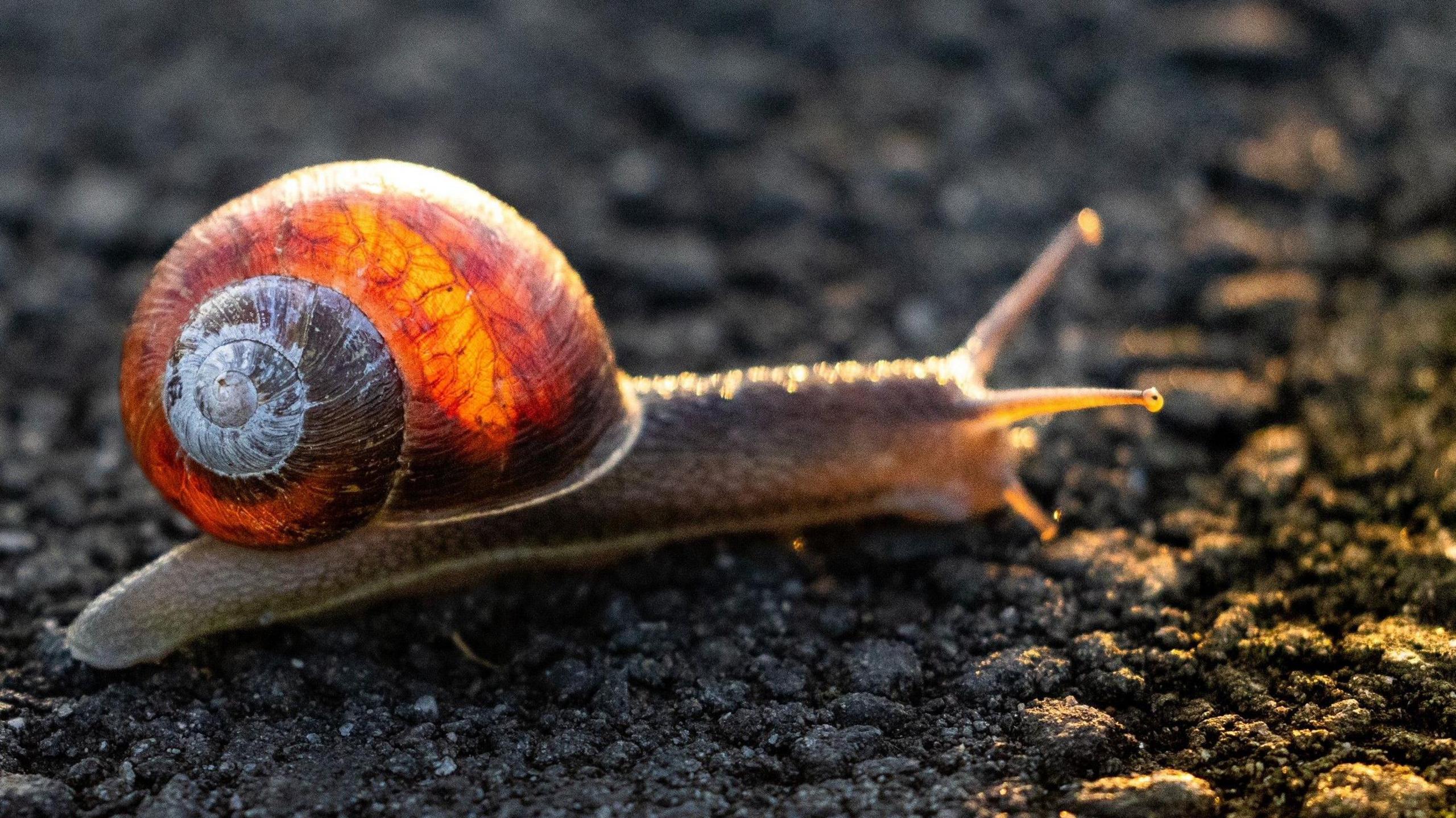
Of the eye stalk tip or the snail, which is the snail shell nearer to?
the snail

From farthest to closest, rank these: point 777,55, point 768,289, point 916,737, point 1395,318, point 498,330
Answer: point 777,55 → point 768,289 → point 1395,318 → point 498,330 → point 916,737

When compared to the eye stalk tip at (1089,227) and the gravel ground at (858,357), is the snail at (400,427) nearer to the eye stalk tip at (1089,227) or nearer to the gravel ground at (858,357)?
the gravel ground at (858,357)

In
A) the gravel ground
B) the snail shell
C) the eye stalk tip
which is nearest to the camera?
the gravel ground

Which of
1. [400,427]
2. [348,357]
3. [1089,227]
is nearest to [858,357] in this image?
[1089,227]

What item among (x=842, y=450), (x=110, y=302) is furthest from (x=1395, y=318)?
(x=110, y=302)

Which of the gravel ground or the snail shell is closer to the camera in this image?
the gravel ground

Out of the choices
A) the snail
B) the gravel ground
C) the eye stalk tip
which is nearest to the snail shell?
the snail

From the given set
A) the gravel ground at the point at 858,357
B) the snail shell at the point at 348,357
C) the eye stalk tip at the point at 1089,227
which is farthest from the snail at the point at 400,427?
the eye stalk tip at the point at 1089,227

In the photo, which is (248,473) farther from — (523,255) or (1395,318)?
(1395,318)
